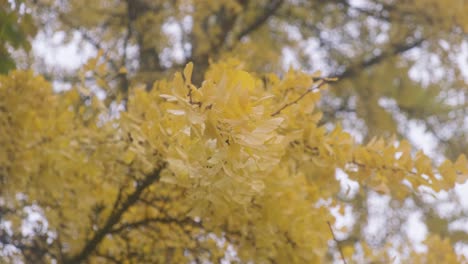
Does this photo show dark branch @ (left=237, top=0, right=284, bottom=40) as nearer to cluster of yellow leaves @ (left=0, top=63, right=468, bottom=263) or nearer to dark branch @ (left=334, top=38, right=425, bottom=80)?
dark branch @ (left=334, top=38, right=425, bottom=80)

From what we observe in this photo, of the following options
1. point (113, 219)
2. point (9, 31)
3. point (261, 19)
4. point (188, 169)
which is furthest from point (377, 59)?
point (188, 169)

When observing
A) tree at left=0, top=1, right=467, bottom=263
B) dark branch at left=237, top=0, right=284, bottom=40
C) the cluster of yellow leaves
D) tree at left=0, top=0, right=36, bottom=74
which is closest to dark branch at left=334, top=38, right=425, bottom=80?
dark branch at left=237, top=0, right=284, bottom=40

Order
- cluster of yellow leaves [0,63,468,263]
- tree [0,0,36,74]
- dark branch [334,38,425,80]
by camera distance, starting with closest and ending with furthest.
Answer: cluster of yellow leaves [0,63,468,263]
tree [0,0,36,74]
dark branch [334,38,425,80]

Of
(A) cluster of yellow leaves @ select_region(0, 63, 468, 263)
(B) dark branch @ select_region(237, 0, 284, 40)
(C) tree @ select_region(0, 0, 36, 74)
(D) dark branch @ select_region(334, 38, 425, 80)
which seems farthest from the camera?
(D) dark branch @ select_region(334, 38, 425, 80)

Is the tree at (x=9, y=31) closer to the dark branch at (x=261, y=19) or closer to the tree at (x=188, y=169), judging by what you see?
the tree at (x=188, y=169)

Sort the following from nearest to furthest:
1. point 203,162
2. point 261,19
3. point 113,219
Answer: point 203,162
point 113,219
point 261,19

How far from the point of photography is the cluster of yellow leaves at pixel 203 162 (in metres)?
0.83

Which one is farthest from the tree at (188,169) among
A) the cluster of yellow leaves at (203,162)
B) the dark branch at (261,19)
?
the dark branch at (261,19)

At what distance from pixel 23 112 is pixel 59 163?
22cm

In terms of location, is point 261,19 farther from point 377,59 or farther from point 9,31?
point 9,31

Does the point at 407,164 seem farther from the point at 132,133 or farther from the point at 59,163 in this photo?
the point at 59,163

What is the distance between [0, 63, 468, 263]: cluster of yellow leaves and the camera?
32.7 inches

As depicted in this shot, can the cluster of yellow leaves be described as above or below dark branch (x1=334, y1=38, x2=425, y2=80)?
below

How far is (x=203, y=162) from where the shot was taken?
88 cm
